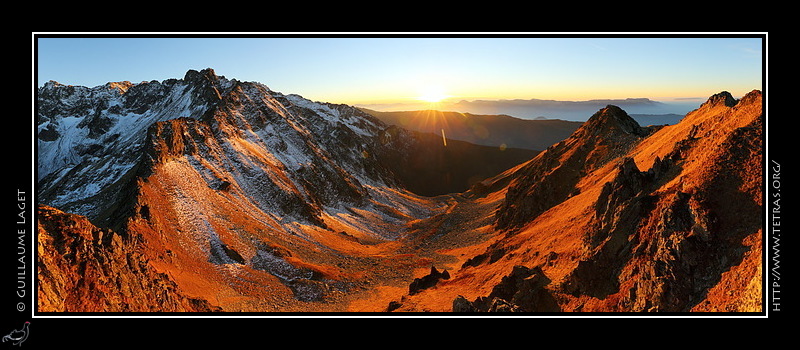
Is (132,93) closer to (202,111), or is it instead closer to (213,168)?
(202,111)

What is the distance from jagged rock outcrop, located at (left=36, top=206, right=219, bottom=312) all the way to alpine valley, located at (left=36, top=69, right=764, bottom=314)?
13cm

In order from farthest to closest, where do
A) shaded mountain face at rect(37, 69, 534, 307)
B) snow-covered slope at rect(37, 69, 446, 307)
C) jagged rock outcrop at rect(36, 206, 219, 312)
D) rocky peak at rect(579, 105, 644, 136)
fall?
rocky peak at rect(579, 105, 644, 136) < shaded mountain face at rect(37, 69, 534, 307) < snow-covered slope at rect(37, 69, 446, 307) < jagged rock outcrop at rect(36, 206, 219, 312)

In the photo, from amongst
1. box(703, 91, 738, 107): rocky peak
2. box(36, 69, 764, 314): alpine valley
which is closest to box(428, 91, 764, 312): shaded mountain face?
box(36, 69, 764, 314): alpine valley

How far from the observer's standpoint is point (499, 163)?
561 ft

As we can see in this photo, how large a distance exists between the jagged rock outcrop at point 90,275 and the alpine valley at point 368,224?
5.1 inches

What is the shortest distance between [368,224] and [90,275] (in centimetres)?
6510

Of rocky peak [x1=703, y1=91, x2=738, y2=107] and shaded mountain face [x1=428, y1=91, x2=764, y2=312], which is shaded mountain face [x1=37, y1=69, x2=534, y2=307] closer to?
shaded mountain face [x1=428, y1=91, x2=764, y2=312]

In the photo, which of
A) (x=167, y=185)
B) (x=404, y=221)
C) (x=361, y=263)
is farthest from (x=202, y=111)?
(x=361, y=263)

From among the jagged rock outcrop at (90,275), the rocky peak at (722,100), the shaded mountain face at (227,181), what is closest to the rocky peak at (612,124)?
the rocky peak at (722,100)

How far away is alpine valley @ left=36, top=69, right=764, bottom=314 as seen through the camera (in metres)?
23.5

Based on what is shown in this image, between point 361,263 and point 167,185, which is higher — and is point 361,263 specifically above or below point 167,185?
below

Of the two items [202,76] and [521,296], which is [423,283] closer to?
[521,296]

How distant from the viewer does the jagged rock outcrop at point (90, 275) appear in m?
22.6
